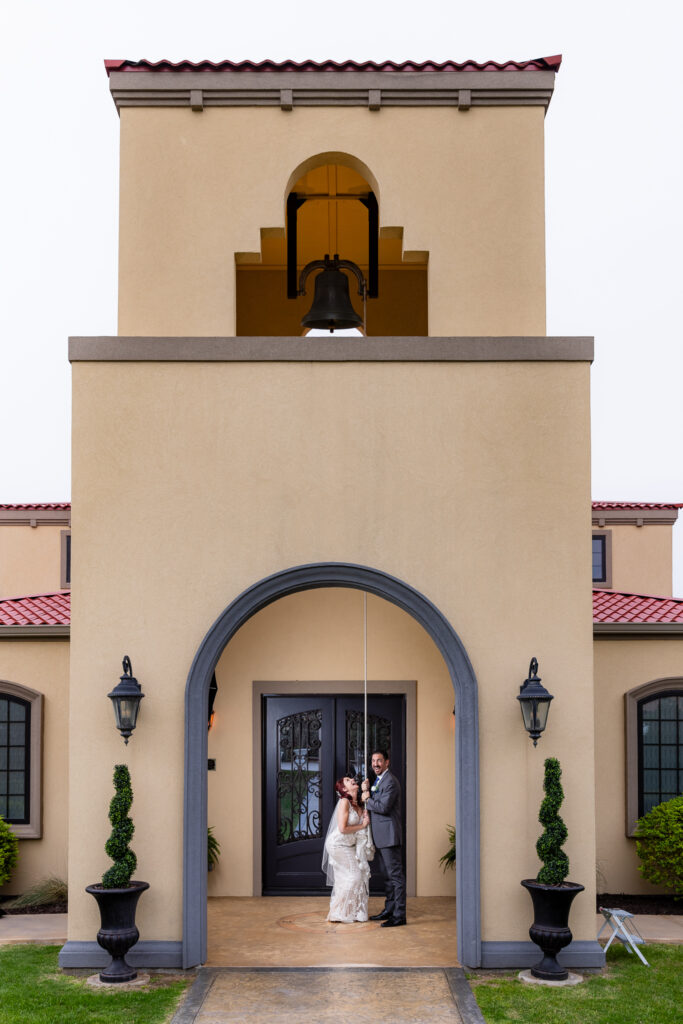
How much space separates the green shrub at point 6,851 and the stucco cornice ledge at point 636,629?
7331 millimetres

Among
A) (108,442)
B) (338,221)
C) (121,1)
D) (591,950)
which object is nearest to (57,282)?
(121,1)

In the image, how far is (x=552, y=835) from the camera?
9633mm

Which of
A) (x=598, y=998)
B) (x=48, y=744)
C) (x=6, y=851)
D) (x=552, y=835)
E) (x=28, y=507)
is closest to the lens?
(x=598, y=998)

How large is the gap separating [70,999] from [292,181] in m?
7.70

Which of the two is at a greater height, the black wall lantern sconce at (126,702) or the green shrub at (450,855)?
the black wall lantern sconce at (126,702)

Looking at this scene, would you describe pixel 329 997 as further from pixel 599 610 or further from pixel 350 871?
pixel 599 610

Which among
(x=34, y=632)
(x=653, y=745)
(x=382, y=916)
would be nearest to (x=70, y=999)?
(x=382, y=916)

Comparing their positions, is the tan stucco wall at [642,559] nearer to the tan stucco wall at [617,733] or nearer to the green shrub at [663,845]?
the tan stucco wall at [617,733]

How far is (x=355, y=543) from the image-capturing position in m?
10.3

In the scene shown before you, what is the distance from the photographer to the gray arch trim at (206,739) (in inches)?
389

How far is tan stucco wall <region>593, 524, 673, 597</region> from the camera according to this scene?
916 inches

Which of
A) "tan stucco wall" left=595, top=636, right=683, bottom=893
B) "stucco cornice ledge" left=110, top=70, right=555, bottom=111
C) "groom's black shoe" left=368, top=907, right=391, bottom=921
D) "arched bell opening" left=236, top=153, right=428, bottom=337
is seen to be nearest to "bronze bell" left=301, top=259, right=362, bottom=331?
"arched bell opening" left=236, top=153, right=428, bottom=337

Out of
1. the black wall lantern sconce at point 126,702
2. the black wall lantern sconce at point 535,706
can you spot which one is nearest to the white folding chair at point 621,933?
the black wall lantern sconce at point 535,706

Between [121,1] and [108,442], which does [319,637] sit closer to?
[108,442]
